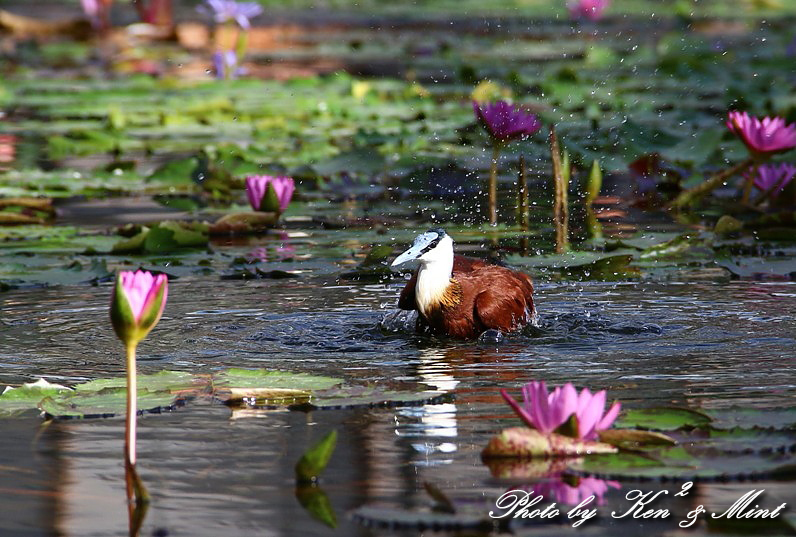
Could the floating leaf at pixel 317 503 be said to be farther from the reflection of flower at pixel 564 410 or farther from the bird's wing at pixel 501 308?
the bird's wing at pixel 501 308

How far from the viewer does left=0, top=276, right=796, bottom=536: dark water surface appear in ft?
10.8

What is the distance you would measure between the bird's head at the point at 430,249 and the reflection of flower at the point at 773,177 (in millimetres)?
2930

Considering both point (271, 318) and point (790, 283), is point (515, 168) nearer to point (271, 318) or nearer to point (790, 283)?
point (790, 283)

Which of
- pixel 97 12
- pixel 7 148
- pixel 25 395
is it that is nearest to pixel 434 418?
pixel 25 395

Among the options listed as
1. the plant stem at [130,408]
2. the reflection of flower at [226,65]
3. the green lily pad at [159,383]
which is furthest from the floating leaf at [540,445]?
the reflection of flower at [226,65]

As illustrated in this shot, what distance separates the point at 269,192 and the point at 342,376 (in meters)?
3.14

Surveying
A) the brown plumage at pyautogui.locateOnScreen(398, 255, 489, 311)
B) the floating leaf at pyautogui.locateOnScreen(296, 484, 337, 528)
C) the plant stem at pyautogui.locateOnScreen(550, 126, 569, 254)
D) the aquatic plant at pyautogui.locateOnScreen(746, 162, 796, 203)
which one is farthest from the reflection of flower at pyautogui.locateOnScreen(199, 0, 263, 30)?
the floating leaf at pyautogui.locateOnScreen(296, 484, 337, 528)

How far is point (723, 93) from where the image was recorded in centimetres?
1366

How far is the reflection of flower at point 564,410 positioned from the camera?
3428 millimetres

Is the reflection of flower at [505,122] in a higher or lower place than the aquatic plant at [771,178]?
higher

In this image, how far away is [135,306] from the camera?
3.16 m

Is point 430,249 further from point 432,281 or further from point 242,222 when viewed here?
point 242,222

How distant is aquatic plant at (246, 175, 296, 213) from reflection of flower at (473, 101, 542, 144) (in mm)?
1485

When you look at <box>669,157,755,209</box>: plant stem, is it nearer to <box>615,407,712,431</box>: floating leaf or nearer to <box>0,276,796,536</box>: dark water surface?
<box>0,276,796,536</box>: dark water surface
